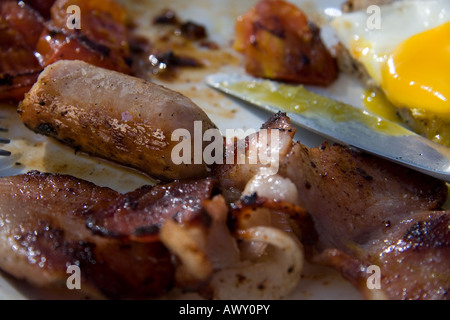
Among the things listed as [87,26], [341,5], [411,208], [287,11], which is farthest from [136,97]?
[341,5]

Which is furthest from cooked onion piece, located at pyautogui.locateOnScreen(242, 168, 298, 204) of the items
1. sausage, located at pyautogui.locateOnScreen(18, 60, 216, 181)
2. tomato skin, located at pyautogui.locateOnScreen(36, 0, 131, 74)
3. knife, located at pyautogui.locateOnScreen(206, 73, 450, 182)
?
tomato skin, located at pyautogui.locateOnScreen(36, 0, 131, 74)

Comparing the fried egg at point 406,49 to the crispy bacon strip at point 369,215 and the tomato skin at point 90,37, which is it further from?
the tomato skin at point 90,37

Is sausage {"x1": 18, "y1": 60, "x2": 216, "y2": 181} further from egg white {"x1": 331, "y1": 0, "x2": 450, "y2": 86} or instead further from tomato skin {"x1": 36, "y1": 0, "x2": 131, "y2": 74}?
egg white {"x1": 331, "y1": 0, "x2": 450, "y2": 86}

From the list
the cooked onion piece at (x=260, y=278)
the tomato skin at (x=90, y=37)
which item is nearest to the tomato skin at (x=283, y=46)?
the tomato skin at (x=90, y=37)

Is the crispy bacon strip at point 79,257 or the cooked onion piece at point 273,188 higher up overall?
the cooked onion piece at point 273,188

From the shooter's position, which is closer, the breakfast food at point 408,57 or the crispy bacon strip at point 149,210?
the crispy bacon strip at point 149,210

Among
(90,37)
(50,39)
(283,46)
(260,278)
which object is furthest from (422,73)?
(50,39)

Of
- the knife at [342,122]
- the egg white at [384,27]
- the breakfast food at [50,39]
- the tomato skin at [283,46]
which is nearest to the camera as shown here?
the knife at [342,122]

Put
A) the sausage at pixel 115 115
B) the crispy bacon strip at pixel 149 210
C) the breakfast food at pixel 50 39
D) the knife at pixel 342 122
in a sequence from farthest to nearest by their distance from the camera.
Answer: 1. the breakfast food at pixel 50 39
2. the knife at pixel 342 122
3. the sausage at pixel 115 115
4. the crispy bacon strip at pixel 149 210
